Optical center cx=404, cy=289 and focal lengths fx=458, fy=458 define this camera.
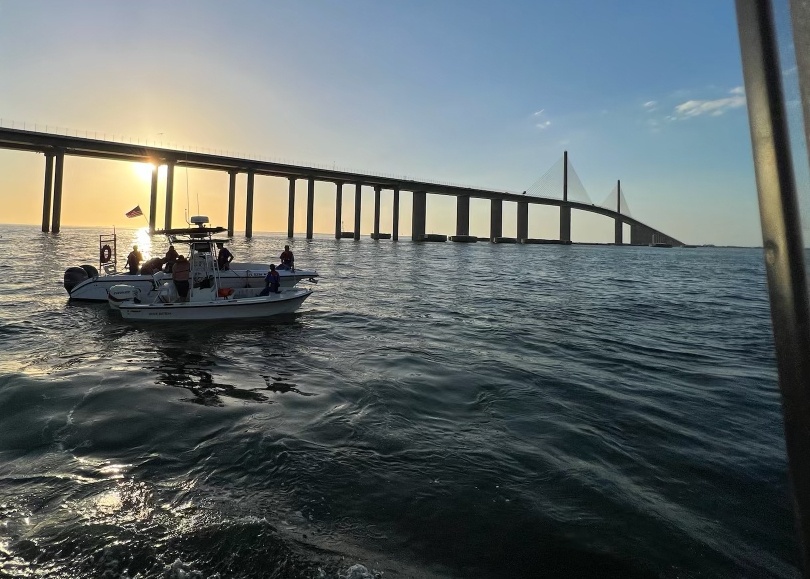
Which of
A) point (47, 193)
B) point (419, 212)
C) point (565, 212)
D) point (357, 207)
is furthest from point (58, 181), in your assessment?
point (565, 212)

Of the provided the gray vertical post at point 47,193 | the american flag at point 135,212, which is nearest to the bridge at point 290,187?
the gray vertical post at point 47,193

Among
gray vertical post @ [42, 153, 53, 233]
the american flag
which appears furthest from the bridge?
the american flag

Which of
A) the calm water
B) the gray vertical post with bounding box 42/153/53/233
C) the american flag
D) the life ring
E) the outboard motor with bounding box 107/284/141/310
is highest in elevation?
the gray vertical post with bounding box 42/153/53/233

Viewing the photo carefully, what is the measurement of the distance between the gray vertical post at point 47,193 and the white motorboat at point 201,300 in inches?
3652

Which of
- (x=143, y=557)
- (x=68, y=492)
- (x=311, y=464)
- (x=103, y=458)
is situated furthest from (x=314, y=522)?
(x=103, y=458)

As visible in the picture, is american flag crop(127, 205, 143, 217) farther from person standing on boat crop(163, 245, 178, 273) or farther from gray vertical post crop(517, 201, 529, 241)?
gray vertical post crop(517, 201, 529, 241)

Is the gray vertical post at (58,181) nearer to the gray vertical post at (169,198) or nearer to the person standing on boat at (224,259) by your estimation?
the gray vertical post at (169,198)

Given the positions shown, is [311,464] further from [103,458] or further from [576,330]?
[576,330]

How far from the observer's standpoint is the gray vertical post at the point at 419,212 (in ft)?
407

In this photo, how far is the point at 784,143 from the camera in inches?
Answer: 49.9

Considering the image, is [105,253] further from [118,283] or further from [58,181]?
[58,181]

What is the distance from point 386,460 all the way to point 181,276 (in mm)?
12055

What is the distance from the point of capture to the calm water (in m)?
4.04

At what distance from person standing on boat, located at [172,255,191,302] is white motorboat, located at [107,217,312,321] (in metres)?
0.10
